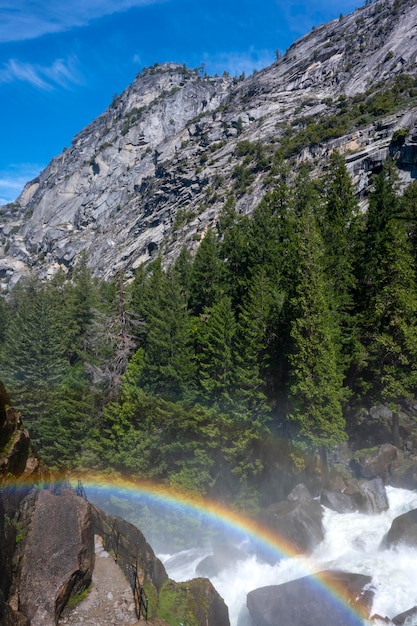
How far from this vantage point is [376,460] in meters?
21.2

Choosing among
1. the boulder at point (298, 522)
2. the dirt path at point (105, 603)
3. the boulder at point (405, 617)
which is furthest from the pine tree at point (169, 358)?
the boulder at point (405, 617)

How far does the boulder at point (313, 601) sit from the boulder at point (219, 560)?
312cm

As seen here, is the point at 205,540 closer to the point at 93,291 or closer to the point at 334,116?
the point at 93,291

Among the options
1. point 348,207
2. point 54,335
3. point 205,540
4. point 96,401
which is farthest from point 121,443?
point 348,207

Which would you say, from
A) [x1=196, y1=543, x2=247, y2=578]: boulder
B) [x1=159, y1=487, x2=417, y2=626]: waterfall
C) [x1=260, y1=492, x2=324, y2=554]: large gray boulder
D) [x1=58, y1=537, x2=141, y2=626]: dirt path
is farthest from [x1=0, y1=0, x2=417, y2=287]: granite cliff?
[x1=58, y1=537, x2=141, y2=626]: dirt path

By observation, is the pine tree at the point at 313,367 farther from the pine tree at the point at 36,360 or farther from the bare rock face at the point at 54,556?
the pine tree at the point at 36,360

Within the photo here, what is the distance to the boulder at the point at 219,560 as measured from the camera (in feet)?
62.1

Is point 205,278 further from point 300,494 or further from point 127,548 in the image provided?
point 127,548

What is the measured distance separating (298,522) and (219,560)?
4.74 meters

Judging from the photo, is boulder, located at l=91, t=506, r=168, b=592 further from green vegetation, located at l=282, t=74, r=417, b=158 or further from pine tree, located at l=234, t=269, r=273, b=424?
green vegetation, located at l=282, t=74, r=417, b=158

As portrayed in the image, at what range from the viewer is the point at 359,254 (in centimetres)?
2681

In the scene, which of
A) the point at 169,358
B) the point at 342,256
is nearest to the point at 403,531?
the point at 169,358

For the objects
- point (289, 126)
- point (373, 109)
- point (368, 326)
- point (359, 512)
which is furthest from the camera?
point (289, 126)

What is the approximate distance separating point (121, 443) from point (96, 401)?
4004 mm
